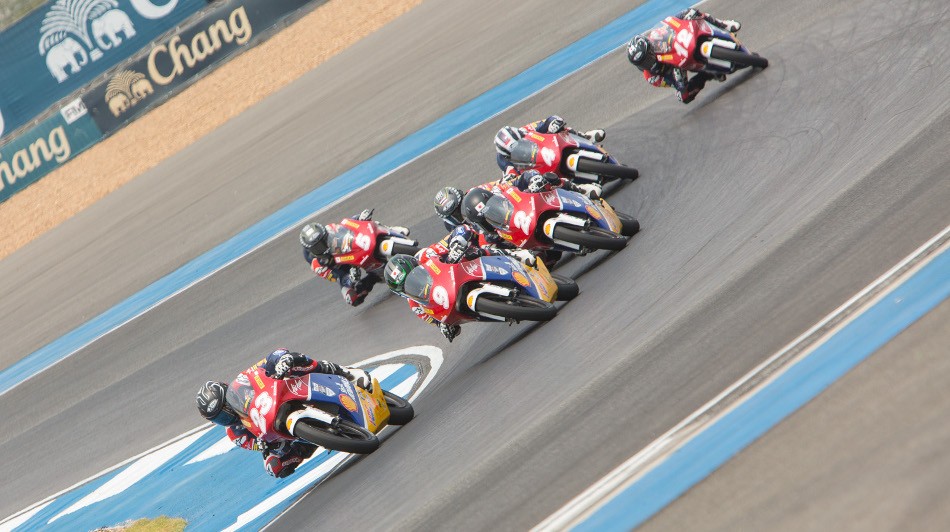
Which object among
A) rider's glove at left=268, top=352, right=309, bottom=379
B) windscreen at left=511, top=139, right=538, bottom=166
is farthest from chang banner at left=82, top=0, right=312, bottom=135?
rider's glove at left=268, top=352, right=309, bottom=379

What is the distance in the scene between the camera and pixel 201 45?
26.0 metres

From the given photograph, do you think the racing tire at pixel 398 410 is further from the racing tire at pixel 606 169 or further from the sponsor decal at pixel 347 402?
the racing tire at pixel 606 169

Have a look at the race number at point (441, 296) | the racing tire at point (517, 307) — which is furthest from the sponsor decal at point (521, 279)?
the race number at point (441, 296)

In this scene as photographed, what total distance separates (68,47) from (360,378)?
1986cm

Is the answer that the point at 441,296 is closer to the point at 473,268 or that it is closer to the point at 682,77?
the point at 473,268

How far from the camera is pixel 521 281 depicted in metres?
9.08

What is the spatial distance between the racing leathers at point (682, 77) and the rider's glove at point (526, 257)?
3823 mm

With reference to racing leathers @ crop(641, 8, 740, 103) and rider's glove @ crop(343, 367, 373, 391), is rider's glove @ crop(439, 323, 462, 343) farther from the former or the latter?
racing leathers @ crop(641, 8, 740, 103)

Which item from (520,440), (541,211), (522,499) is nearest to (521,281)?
(541,211)

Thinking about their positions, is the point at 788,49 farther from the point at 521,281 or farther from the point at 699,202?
the point at 521,281

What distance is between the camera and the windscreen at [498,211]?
10.0 metres

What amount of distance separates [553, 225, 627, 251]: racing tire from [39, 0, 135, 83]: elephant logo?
19530 mm

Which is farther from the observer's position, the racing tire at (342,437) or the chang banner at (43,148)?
the chang banner at (43,148)

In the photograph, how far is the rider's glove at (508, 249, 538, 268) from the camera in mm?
9156
